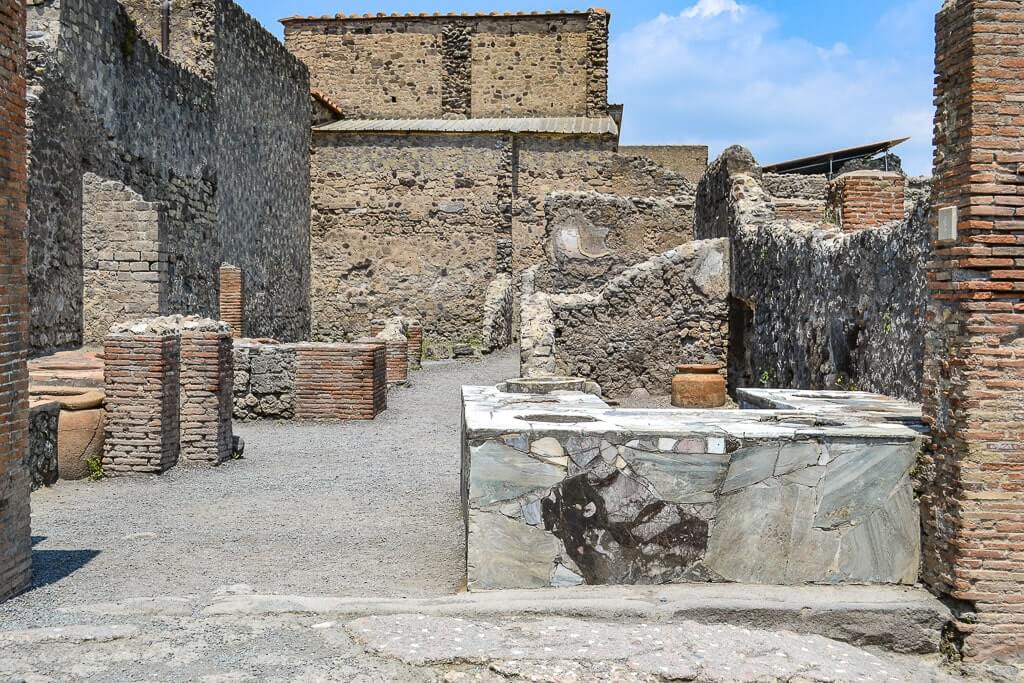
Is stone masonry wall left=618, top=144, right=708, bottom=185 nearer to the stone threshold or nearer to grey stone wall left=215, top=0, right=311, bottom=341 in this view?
grey stone wall left=215, top=0, right=311, bottom=341

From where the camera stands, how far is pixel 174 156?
597 inches

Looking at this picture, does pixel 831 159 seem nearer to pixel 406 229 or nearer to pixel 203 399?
pixel 406 229

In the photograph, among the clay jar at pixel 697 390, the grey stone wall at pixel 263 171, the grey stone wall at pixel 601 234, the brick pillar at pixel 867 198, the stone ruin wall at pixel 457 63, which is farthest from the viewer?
the stone ruin wall at pixel 457 63

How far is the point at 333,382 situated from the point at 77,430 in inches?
144

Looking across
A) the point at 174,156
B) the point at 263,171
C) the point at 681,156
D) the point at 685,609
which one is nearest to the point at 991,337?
the point at 685,609

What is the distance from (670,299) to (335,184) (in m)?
12.9

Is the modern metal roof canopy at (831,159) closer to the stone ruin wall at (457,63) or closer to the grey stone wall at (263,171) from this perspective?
the stone ruin wall at (457,63)

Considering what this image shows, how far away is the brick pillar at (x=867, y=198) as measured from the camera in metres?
10.9

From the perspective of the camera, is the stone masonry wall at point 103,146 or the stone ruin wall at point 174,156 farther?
the stone ruin wall at point 174,156

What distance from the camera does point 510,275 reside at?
2130cm

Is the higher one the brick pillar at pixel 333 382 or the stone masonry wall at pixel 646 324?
the stone masonry wall at pixel 646 324

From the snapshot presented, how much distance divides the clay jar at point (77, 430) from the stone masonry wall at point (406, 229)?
13.7m

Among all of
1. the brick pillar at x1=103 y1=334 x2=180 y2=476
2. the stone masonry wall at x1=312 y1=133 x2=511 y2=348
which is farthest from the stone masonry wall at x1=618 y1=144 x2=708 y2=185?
the brick pillar at x1=103 y1=334 x2=180 y2=476

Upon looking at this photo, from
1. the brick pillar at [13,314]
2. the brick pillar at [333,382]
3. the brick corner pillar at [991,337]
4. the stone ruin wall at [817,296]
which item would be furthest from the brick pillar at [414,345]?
the brick corner pillar at [991,337]
